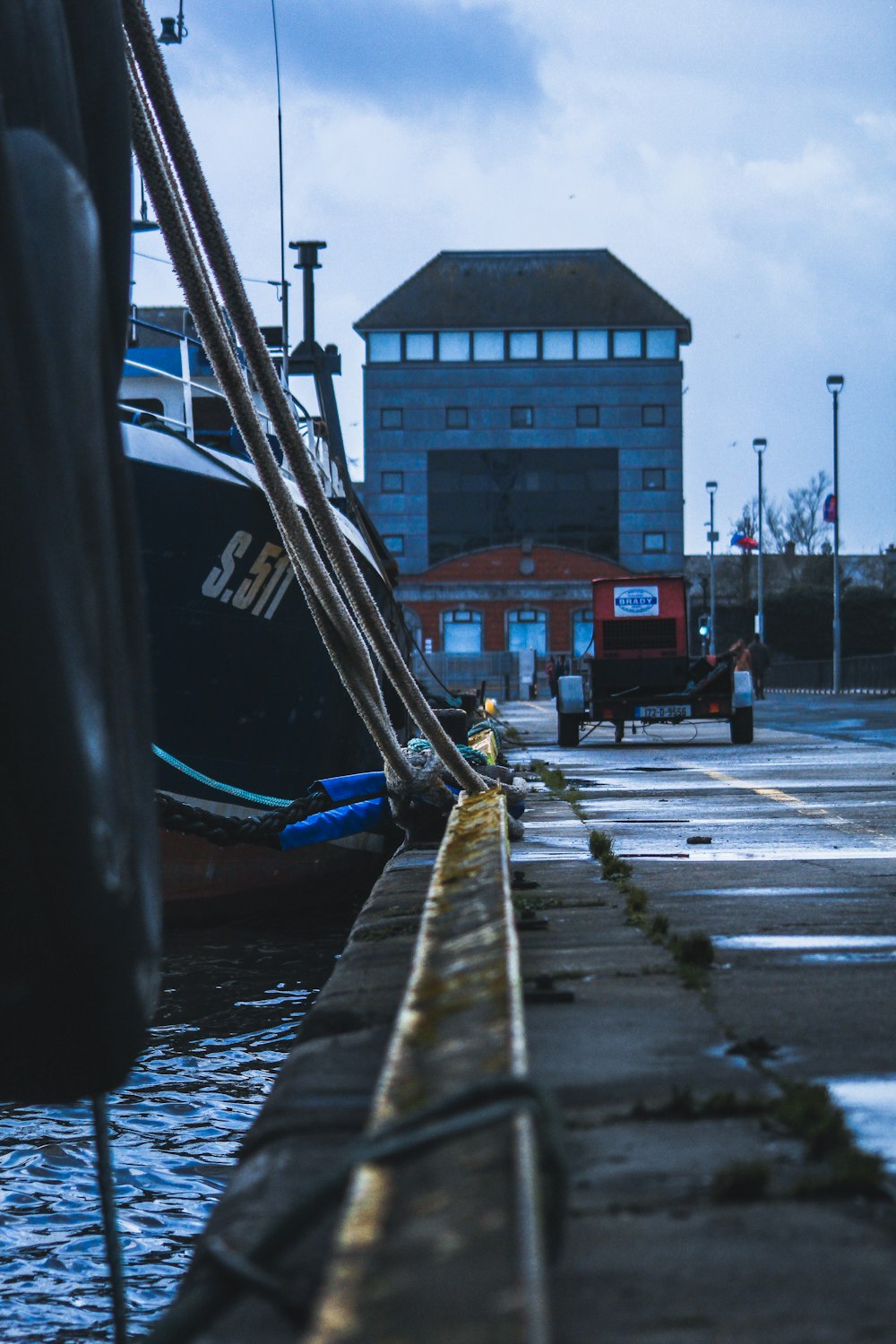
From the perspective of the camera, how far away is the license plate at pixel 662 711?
18.8 metres

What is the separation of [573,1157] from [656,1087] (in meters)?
0.42

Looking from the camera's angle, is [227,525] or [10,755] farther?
[227,525]

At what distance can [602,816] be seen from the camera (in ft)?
29.4

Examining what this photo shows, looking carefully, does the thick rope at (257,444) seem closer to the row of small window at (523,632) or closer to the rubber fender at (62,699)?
the rubber fender at (62,699)

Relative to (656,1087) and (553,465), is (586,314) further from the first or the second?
(656,1087)

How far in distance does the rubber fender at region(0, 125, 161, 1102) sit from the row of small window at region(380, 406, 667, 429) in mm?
66824

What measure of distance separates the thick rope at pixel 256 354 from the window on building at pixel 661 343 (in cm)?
6432

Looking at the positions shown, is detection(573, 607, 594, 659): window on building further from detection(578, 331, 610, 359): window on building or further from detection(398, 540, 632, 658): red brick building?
detection(578, 331, 610, 359): window on building

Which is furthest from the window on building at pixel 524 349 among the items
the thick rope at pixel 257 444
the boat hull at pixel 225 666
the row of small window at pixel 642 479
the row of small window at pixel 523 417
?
the thick rope at pixel 257 444

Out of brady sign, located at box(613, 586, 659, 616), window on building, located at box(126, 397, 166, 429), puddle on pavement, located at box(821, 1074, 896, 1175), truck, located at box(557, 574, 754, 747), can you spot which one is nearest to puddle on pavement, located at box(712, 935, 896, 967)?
puddle on pavement, located at box(821, 1074, 896, 1175)

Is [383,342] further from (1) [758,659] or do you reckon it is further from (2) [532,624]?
(1) [758,659]

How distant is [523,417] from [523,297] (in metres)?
5.45

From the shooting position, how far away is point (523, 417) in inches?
2709

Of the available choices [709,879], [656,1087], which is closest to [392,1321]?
[656,1087]
